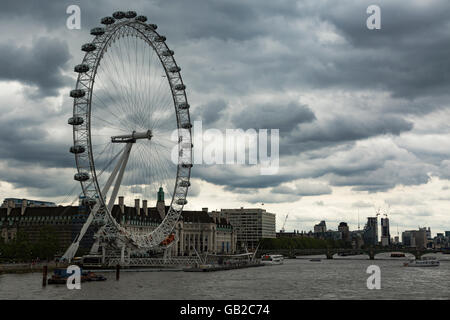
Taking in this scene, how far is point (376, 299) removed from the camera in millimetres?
52312

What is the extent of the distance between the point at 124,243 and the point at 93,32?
36.8 metres

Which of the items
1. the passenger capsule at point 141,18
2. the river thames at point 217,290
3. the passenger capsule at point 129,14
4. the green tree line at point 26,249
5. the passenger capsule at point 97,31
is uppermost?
the passenger capsule at point 141,18

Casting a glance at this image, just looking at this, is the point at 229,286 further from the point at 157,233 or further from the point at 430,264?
the point at 430,264

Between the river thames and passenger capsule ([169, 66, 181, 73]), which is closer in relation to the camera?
the river thames

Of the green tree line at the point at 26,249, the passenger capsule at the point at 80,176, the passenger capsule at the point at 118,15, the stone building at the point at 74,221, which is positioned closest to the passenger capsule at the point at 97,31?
the passenger capsule at the point at 118,15

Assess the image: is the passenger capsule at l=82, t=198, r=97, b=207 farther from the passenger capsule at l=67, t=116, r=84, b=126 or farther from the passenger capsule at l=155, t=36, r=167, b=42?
the passenger capsule at l=155, t=36, r=167, b=42

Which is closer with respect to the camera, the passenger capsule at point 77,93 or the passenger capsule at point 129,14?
the passenger capsule at point 77,93

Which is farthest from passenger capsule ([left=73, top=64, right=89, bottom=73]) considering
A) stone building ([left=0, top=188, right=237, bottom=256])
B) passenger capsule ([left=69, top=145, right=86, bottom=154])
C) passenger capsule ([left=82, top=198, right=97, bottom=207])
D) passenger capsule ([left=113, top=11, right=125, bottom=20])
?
stone building ([left=0, top=188, right=237, bottom=256])

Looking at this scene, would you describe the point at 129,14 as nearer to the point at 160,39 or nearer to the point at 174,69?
the point at 160,39

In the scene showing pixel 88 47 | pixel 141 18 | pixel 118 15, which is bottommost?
pixel 88 47

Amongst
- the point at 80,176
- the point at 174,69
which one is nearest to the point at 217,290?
the point at 80,176

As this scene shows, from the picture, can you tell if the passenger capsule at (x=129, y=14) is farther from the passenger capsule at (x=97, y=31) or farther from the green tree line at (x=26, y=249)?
the green tree line at (x=26, y=249)

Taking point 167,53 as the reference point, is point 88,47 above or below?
below

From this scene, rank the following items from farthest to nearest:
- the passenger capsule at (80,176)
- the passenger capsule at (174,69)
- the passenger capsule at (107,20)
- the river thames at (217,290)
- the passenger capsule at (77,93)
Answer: the passenger capsule at (174,69) → the passenger capsule at (107,20) → the passenger capsule at (80,176) → the passenger capsule at (77,93) → the river thames at (217,290)
